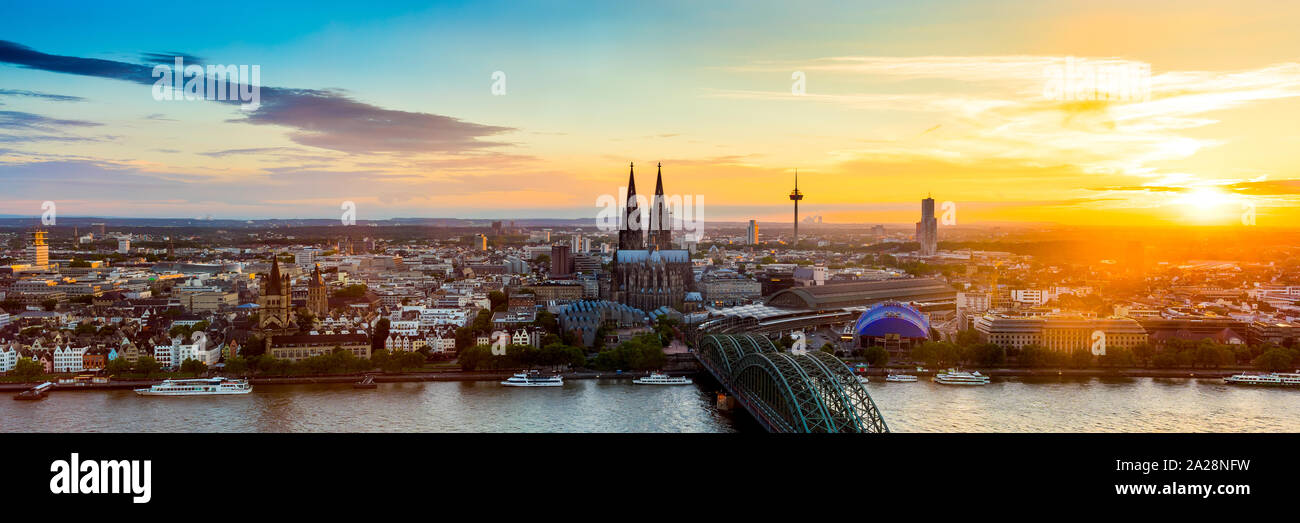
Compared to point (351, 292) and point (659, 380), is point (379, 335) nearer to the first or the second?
A: point (351, 292)

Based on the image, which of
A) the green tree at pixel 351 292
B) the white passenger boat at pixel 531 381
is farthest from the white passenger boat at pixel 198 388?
the green tree at pixel 351 292

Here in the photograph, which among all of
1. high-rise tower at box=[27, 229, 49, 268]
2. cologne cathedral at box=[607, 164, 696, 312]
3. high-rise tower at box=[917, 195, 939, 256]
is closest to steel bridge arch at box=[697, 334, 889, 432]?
cologne cathedral at box=[607, 164, 696, 312]

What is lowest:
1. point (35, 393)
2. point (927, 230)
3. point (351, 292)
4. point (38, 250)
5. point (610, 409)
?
point (610, 409)

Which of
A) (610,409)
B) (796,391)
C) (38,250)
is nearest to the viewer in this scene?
(796,391)

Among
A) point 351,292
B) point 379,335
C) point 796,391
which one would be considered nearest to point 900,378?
point 796,391

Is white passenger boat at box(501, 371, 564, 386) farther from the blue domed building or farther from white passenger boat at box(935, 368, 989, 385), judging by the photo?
the blue domed building

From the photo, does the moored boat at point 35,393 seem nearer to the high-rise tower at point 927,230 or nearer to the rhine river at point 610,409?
the rhine river at point 610,409

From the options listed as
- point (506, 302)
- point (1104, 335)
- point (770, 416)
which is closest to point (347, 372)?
point (770, 416)
